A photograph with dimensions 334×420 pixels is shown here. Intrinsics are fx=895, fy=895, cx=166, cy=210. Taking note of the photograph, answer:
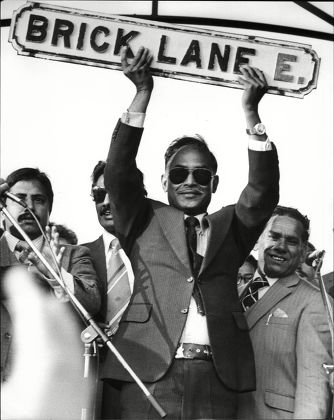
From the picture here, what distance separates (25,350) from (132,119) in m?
1.17

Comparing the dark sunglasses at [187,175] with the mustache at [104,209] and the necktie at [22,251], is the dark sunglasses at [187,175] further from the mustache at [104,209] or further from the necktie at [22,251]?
the necktie at [22,251]

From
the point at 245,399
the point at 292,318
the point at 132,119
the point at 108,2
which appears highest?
the point at 108,2

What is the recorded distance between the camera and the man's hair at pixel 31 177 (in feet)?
15.7

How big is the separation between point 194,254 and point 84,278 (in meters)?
0.56

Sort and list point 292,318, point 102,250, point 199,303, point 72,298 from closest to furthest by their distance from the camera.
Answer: point 72,298 → point 199,303 → point 292,318 → point 102,250

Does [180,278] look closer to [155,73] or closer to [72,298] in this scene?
[72,298]

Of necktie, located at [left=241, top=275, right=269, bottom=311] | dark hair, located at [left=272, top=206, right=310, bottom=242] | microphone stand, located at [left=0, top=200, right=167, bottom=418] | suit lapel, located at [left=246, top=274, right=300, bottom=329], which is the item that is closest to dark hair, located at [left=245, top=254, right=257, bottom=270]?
dark hair, located at [left=272, top=206, right=310, bottom=242]

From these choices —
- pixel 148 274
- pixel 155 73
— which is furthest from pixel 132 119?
pixel 148 274

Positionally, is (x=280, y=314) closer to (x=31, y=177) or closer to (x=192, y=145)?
(x=192, y=145)

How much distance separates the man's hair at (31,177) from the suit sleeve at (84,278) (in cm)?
43

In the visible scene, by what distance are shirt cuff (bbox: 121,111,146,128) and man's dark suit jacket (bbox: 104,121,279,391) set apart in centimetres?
3

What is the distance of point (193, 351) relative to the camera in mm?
3967

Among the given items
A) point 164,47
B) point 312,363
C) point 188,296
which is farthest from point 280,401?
point 164,47

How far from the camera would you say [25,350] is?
162 inches
